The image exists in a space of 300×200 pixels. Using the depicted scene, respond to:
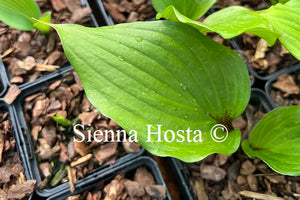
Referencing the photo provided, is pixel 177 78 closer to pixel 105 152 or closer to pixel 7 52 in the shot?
pixel 105 152

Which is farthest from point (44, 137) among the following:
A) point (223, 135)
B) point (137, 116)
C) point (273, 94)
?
point (273, 94)

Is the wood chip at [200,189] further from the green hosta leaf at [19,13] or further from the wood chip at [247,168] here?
the green hosta leaf at [19,13]

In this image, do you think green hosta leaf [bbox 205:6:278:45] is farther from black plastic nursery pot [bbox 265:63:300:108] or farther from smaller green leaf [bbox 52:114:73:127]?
smaller green leaf [bbox 52:114:73:127]

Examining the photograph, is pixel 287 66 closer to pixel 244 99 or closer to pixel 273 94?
pixel 273 94

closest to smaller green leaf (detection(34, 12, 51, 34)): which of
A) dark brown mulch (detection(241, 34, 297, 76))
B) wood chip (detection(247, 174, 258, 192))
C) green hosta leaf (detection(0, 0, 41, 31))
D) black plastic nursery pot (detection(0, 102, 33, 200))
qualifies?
green hosta leaf (detection(0, 0, 41, 31))

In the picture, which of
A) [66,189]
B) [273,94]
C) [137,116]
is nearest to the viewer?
[137,116]

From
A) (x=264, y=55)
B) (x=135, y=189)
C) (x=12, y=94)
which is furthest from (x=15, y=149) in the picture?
(x=264, y=55)

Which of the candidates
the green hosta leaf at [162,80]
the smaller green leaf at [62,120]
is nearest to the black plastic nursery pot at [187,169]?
the green hosta leaf at [162,80]
